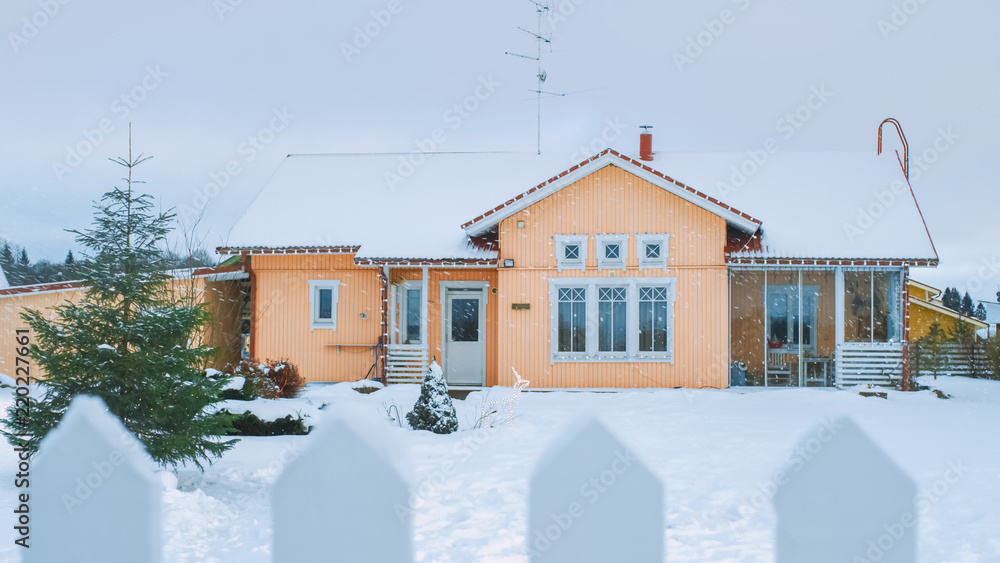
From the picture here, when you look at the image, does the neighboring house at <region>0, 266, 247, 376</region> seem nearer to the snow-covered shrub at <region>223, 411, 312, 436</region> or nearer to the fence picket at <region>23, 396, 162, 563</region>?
the snow-covered shrub at <region>223, 411, 312, 436</region>

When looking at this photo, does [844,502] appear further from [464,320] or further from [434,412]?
[464,320]

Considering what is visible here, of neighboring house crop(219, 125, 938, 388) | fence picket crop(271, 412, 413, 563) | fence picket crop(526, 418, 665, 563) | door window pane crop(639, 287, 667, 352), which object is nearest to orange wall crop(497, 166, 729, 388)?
neighboring house crop(219, 125, 938, 388)

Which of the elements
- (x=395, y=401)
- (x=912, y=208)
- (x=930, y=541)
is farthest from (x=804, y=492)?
(x=912, y=208)

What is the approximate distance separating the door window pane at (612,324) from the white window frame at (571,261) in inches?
33.0

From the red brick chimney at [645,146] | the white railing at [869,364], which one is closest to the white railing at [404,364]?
the red brick chimney at [645,146]

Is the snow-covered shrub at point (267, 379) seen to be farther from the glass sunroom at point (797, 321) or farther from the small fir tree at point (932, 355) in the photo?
the small fir tree at point (932, 355)

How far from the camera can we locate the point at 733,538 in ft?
15.2

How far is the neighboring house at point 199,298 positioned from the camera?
16.0 metres

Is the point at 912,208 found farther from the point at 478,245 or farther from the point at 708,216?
the point at 478,245

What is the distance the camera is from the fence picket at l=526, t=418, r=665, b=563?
6.44 ft

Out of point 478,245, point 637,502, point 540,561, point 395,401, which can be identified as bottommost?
Result: point 395,401

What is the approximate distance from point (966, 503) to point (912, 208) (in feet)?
42.0

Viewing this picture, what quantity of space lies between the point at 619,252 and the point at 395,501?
1324 centimetres

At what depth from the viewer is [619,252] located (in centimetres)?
1478
